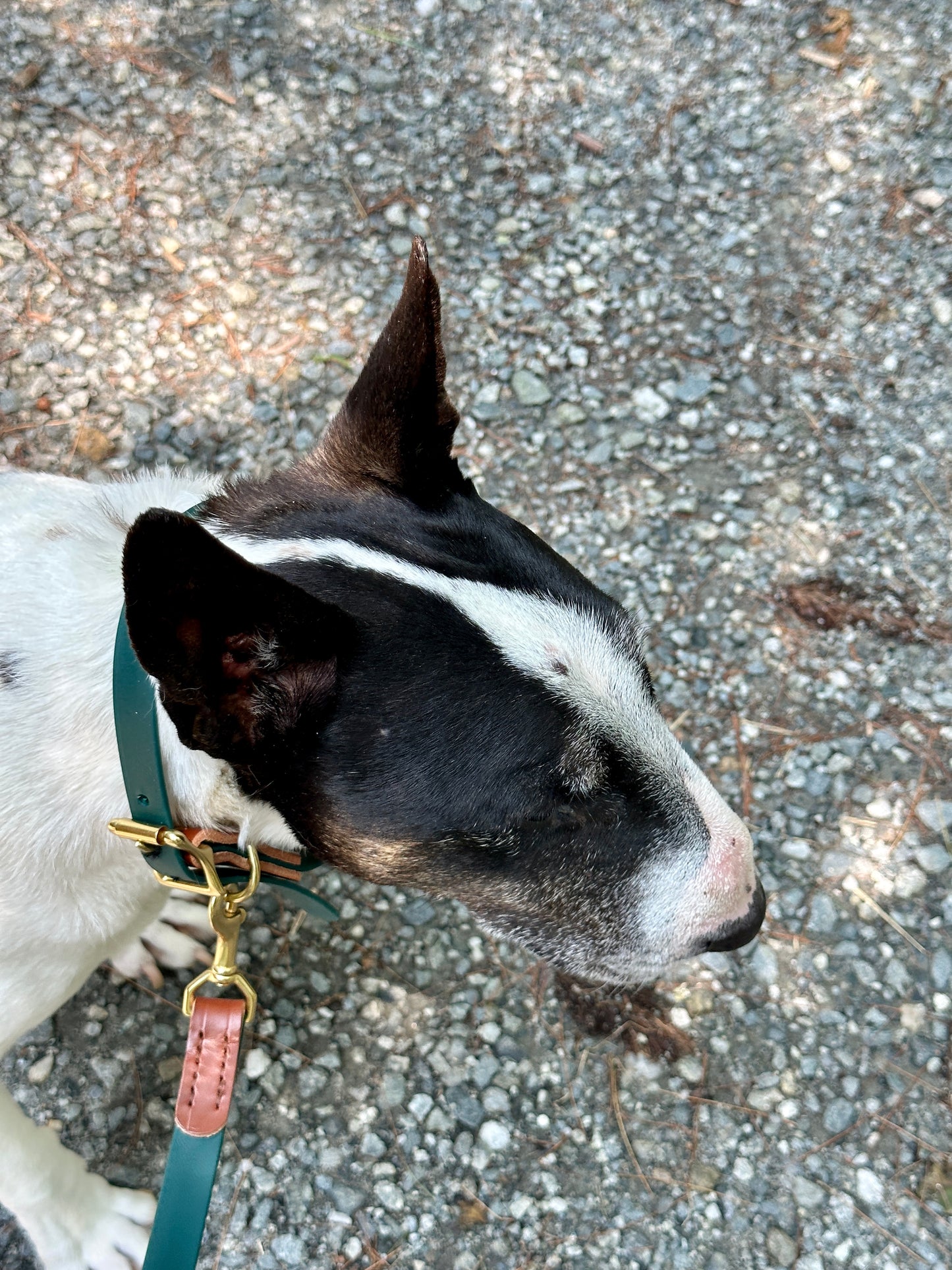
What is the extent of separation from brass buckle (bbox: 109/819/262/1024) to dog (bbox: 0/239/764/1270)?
0.35 feet

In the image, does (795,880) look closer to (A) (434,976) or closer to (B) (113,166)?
(A) (434,976)

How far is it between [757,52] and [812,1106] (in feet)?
16.9

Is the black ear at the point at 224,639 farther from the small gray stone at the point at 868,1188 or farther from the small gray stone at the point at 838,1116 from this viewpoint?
the small gray stone at the point at 868,1188

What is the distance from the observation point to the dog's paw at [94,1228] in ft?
9.33

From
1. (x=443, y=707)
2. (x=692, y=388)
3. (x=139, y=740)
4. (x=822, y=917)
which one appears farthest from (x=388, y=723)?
(x=692, y=388)

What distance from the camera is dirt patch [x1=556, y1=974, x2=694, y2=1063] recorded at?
3344 mm

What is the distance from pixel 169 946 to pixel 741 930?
6.73 feet

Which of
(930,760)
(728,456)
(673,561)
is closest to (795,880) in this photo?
(930,760)

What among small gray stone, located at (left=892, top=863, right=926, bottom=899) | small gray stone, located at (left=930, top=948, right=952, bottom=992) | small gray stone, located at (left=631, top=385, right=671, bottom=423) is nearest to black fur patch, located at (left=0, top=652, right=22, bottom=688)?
small gray stone, located at (left=631, top=385, right=671, bottom=423)

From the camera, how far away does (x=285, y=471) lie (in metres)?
2.58

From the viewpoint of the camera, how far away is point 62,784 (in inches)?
87.9

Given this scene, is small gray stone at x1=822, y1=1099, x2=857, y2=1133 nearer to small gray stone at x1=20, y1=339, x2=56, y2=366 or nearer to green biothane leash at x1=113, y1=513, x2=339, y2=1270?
green biothane leash at x1=113, y1=513, x2=339, y2=1270

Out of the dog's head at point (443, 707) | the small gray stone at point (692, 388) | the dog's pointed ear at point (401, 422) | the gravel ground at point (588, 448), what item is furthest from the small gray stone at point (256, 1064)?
the small gray stone at point (692, 388)

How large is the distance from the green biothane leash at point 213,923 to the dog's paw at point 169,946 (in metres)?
1.11
